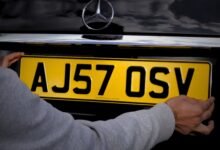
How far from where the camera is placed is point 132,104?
1596mm

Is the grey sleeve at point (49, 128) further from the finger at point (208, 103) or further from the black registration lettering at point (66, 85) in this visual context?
the black registration lettering at point (66, 85)

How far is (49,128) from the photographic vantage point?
0.97 metres

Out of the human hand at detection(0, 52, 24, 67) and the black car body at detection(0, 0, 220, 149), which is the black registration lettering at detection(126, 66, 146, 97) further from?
the human hand at detection(0, 52, 24, 67)

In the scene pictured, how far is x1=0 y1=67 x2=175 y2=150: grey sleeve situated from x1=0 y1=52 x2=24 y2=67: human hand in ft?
2.30

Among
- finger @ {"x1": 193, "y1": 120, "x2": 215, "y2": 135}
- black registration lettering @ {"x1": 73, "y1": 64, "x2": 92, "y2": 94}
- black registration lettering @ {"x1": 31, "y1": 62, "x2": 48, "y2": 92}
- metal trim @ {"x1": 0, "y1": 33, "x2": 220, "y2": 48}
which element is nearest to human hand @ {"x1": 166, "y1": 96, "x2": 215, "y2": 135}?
finger @ {"x1": 193, "y1": 120, "x2": 215, "y2": 135}

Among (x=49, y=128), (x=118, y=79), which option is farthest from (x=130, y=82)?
(x=49, y=128)

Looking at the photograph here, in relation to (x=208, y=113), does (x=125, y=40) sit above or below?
above

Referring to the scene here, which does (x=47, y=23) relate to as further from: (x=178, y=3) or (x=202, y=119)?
(x=202, y=119)

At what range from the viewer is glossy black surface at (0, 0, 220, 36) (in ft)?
5.09

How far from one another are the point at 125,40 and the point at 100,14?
0.15 metres

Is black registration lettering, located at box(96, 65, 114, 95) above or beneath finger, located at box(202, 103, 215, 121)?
above

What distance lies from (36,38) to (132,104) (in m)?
0.48

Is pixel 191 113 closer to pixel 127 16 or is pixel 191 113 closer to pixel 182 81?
pixel 182 81

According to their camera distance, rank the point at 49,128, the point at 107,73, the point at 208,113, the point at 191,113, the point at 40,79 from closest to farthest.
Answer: the point at 49,128 < the point at 191,113 < the point at 208,113 < the point at 107,73 < the point at 40,79
